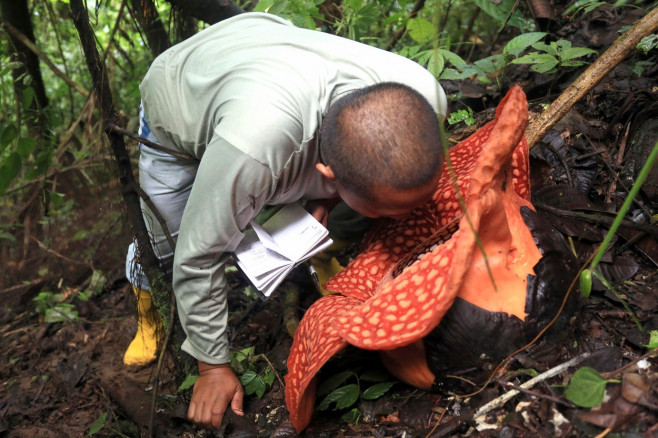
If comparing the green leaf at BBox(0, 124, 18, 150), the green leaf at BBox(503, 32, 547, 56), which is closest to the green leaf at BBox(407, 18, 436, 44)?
the green leaf at BBox(503, 32, 547, 56)

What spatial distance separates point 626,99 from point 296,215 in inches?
64.9

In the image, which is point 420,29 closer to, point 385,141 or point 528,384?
point 385,141

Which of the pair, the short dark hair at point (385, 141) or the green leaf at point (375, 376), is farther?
the green leaf at point (375, 376)

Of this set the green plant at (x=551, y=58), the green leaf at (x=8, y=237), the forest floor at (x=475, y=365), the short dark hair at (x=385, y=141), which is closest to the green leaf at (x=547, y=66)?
the green plant at (x=551, y=58)

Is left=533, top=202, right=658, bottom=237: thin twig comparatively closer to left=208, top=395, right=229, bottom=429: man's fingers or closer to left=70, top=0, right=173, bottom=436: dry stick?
left=208, top=395, right=229, bottom=429: man's fingers

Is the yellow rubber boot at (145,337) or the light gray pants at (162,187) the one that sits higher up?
the light gray pants at (162,187)

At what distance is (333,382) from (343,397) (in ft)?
0.33

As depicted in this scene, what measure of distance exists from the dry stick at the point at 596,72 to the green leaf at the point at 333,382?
1218 millimetres

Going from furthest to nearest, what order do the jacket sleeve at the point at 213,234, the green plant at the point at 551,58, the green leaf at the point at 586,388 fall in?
the green plant at the point at 551,58, the jacket sleeve at the point at 213,234, the green leaf at the point at 586,388

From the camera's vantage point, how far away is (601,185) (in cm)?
246

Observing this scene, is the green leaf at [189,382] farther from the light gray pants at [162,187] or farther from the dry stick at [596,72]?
the dry stick at [596,72]

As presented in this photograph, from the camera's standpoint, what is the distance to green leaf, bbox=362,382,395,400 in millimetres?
1947

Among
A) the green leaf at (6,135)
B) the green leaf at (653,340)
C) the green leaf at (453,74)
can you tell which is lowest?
the green leaf at (653,340)

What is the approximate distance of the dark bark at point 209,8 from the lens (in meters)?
3.18
